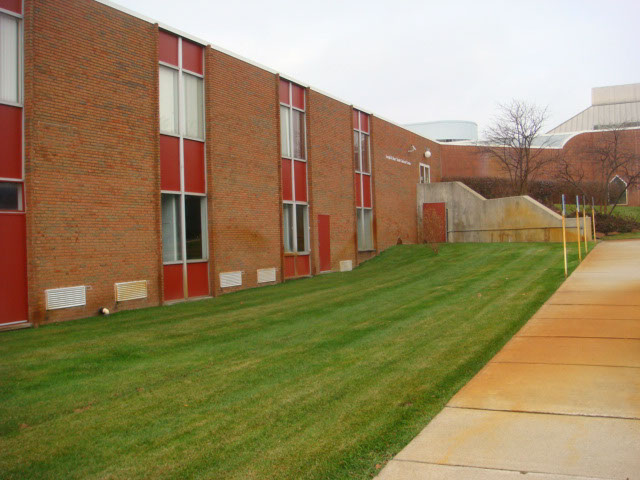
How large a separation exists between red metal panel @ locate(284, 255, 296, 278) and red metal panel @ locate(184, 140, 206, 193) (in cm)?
482

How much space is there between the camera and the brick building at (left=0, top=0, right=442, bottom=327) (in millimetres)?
11758

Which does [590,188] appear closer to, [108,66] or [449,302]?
[449,302]

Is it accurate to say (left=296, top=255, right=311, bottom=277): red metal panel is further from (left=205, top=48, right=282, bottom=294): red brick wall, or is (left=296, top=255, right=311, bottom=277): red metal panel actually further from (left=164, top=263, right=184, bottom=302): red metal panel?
(left=164, top=263, right=184, bottom=302): red metal panel

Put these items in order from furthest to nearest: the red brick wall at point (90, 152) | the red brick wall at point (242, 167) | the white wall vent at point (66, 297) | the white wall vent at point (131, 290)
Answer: the red brick wall at point (242, 167) → the white wall vent at point (131, 290) → the white wall vent at point (66, 297) → the red brick wall at point (90, 152)

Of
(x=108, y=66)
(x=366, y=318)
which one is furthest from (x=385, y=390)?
(x=108, y=66)

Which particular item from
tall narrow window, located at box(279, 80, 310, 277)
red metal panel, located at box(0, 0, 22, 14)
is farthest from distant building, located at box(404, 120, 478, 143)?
red metal panel, located at box(0, 0, 22, 14)

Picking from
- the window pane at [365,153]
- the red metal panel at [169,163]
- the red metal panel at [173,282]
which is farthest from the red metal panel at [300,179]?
the red metal panel at [173,282]

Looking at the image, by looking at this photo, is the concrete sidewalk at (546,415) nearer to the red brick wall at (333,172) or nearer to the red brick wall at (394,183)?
the red brick wall at (333,172)

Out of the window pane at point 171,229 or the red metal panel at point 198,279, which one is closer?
the window pane at point 171,229

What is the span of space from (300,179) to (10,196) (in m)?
11.1

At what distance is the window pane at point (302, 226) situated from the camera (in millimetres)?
21078

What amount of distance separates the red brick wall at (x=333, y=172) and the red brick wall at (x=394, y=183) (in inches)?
100

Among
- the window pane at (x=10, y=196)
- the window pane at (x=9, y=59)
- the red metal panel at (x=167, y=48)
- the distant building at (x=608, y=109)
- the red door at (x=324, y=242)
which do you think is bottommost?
the red door at (x=324, y=242)

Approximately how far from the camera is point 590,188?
3622 cm
